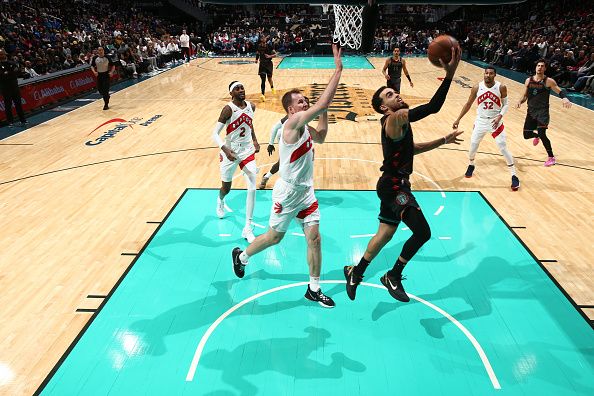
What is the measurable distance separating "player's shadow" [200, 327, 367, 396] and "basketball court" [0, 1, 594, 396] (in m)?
0.01

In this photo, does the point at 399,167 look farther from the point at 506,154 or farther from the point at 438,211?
the point at 506,154

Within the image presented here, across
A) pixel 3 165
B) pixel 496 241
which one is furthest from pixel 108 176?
pixel 496 241

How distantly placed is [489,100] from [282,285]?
4816 millimetres

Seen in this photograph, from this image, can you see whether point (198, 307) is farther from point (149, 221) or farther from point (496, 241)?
point (496, 241)

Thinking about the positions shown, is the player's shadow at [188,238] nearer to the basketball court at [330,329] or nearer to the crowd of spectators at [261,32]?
the basketball court at [330,329]

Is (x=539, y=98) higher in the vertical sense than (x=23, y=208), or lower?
higher

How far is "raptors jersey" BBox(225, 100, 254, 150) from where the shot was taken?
5965mm

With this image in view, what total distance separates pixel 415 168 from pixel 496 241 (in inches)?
122

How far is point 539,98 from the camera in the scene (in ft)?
27.5

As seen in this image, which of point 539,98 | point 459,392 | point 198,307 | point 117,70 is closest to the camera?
point 459,392

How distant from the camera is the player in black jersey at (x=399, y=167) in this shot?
411 cm

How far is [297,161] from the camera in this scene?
4.29 m

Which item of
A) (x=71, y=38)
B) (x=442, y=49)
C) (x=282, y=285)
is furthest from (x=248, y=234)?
(x=71, y=38)

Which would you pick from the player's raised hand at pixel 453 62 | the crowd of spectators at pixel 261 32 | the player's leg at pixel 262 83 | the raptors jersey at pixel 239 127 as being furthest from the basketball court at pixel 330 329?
the crowd of spectators at pixel 261 32
